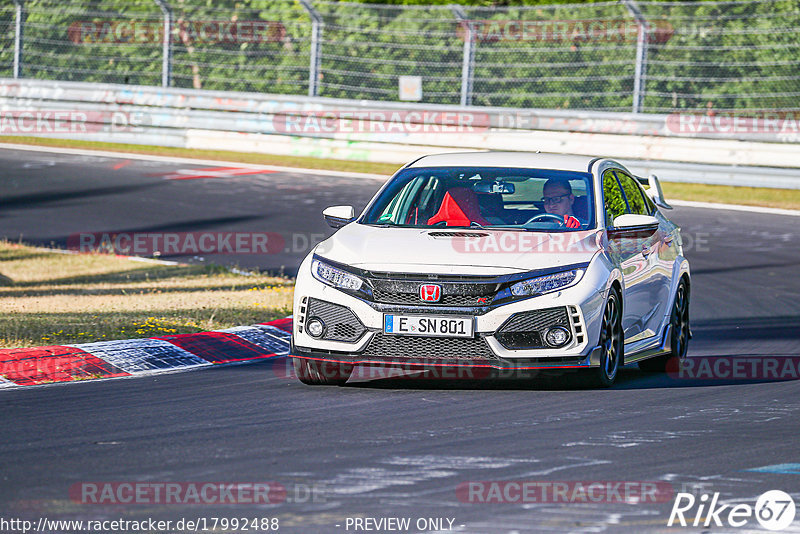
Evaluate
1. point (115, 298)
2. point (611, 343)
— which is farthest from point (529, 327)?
point (115, 298)

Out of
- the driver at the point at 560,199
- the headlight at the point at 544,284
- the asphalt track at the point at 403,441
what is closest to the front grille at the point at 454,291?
the headlight at the point at 544,284

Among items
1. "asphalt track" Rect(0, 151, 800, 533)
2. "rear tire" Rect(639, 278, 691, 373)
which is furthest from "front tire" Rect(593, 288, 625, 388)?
"rear tire" Rect(639, 278, 691, 373)

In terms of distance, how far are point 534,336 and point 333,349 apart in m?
1.20

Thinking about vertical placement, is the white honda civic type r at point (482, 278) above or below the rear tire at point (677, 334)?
above

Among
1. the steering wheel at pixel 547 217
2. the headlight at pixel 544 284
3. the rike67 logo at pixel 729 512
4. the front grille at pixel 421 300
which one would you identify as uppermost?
the steering wheel at pixel 547 217

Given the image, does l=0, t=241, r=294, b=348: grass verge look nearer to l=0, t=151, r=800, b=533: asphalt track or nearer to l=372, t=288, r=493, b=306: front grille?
l=0, t=151, r=800, b=533: asphalt track

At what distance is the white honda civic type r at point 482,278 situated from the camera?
8.11 m

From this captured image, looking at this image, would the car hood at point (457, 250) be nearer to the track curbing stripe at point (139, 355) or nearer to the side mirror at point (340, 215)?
the side mirror at point (340, 215)

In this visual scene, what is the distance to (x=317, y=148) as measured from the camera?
83.7 ft

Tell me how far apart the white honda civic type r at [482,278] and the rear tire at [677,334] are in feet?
1.39

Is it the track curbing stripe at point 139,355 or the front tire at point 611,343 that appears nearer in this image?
the front tire at point 611,343

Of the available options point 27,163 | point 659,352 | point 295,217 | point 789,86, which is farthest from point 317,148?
point 659,352

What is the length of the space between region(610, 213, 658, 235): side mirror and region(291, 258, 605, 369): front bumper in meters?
0.73

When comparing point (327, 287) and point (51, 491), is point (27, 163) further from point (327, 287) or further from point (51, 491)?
point (51, 491)
